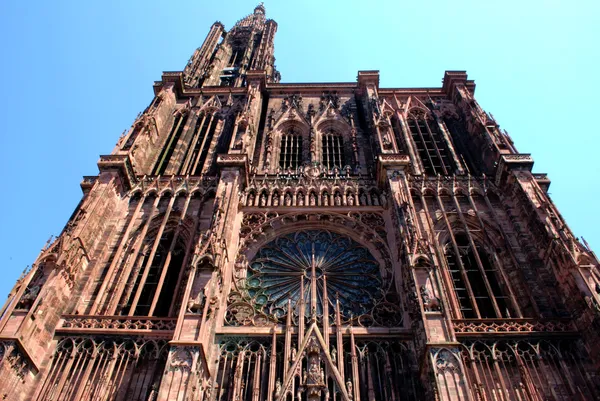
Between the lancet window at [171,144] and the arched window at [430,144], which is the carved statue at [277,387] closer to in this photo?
the arched window at [430,144]

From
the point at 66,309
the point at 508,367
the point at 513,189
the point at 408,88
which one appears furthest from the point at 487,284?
the point at 408,88

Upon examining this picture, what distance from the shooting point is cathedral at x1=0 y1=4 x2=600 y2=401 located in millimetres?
12922

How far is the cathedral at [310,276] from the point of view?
12.9m

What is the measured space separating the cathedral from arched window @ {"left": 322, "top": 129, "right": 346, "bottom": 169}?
0.12 m

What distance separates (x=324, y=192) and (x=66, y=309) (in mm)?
10068

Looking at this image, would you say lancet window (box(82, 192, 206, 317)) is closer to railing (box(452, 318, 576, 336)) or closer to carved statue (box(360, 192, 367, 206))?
carved statue (box(360, 192, 367, 206))

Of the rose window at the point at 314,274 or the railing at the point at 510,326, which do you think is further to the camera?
the rose window at the point at 314,274

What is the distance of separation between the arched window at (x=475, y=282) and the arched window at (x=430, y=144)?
15.1ft

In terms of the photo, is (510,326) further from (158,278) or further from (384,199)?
(158,278)

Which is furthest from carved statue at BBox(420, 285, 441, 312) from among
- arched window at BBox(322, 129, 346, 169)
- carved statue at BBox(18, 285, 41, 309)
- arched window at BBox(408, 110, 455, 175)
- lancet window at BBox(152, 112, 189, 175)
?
lancet window at BBox(152, 112, 189, 175)

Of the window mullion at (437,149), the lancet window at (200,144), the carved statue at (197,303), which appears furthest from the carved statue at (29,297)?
the window mullion at (437,149)

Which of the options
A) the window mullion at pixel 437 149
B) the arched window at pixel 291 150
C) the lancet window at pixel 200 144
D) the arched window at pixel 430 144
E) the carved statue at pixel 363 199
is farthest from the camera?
the arched window at pixel 291 150

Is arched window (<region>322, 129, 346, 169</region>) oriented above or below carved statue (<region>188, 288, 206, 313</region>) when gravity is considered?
above

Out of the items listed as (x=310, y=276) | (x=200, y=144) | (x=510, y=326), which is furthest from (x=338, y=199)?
(x=200, y=144)
